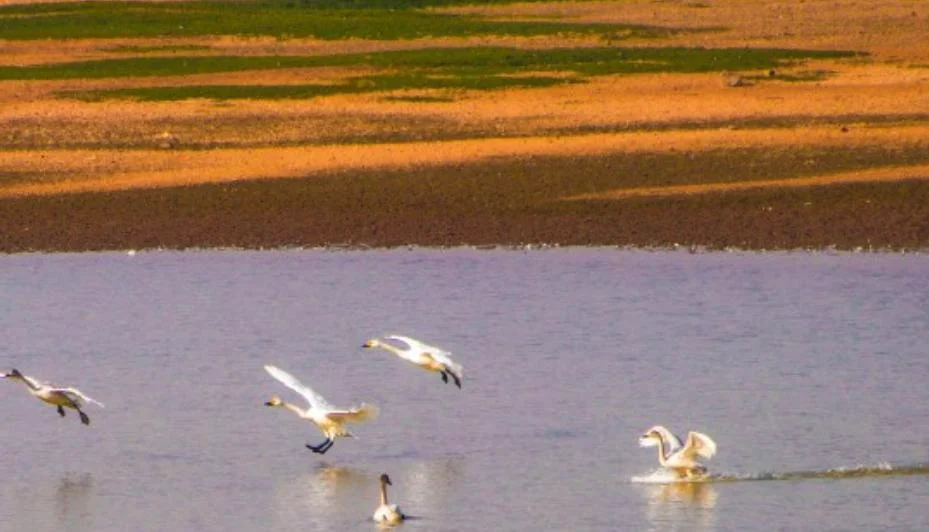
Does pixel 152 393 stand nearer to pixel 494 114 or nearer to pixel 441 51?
pixel 494 114

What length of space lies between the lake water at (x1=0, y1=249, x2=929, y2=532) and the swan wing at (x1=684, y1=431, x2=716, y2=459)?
0.20m

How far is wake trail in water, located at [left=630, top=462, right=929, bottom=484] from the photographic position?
1008 centimetres

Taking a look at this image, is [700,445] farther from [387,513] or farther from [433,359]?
[433,359]

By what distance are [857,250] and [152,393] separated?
6094 millimetres

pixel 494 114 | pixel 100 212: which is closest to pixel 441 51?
pixel 494 114

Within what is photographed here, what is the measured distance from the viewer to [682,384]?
12.0 metres

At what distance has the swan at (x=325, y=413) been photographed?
1077cm

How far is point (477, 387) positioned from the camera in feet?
39.7

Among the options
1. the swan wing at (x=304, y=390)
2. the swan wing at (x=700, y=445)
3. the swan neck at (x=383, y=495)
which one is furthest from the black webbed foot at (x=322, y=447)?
the swan wing at (x=700, y=445)

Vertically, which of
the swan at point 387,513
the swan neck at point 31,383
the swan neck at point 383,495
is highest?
the swan neck at point 31,383

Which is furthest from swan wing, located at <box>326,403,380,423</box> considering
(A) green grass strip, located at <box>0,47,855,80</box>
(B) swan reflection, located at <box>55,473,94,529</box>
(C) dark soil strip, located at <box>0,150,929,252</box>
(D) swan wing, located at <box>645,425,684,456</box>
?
(A) green grass strip, located at <box>0,47,855,80</box>

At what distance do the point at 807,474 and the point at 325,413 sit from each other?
94.1 inches

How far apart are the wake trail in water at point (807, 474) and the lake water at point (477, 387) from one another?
0.05 feet

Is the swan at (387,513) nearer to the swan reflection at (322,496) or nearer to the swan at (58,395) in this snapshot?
the swan reflection at (322,496)
